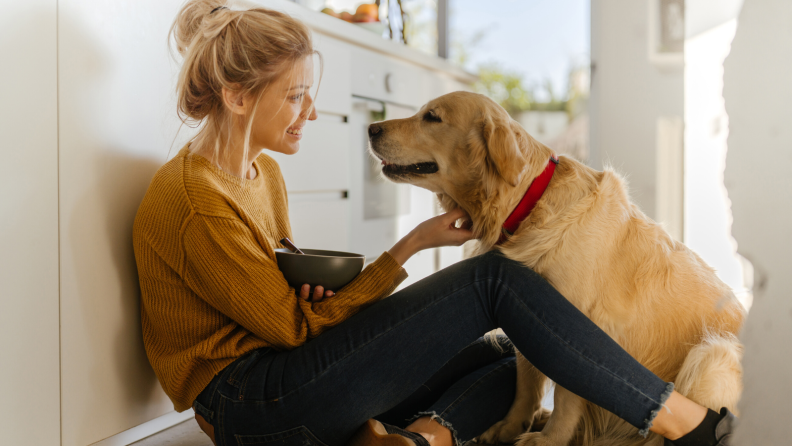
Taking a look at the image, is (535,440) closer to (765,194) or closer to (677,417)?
(677,417)

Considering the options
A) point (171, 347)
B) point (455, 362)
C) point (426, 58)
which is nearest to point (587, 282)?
point (455, 362)

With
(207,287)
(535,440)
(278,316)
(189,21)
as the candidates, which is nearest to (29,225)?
(207,287)

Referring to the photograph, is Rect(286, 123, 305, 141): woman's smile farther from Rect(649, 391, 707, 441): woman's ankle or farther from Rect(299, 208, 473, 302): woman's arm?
Rect(649, 391, 707, 441): woman's ankle

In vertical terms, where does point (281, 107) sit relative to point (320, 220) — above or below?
above

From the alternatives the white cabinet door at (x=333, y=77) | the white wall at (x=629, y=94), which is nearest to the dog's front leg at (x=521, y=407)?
the white cabinet door at (x=333, y=77)

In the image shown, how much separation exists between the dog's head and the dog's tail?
1.71 ft

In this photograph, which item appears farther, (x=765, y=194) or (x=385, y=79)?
(x=385, y=79)

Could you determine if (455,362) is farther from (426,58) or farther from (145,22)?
(426,58)

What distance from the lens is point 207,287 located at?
3.54ft

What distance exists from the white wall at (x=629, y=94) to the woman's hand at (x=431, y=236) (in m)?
1.80

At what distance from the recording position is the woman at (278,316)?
108 centimetres

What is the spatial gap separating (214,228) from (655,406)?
926 millimetres

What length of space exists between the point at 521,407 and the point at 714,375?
0.48m

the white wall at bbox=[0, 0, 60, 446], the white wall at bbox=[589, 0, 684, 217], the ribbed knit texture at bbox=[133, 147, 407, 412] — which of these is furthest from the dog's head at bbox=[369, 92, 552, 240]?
the white wall at bbox=[589, 0, 684, 217]
